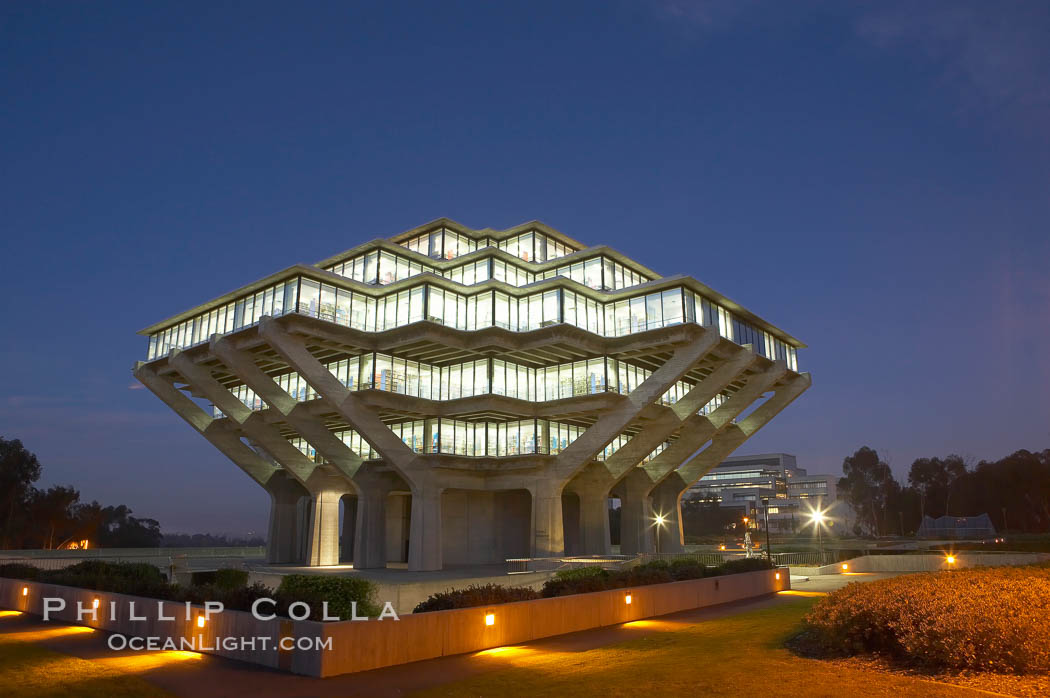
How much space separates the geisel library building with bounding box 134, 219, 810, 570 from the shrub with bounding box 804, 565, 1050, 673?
26.2 m

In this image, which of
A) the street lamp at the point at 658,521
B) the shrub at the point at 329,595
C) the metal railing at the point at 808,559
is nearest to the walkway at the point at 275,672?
the shrub at the point at 329,595

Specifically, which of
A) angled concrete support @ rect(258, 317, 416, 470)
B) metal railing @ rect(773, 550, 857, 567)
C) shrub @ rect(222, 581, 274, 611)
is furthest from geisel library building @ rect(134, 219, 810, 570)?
shrub @ rect(222, 581, 274, 611)

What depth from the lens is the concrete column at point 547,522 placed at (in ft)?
141

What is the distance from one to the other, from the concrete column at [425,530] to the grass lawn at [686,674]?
28.4 m

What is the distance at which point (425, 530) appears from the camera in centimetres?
4278

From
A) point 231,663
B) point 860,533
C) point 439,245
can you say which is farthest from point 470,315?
point 860,533

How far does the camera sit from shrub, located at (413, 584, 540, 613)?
15039 mm

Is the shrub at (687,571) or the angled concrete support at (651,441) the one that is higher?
the angled concrete support at (651,441)

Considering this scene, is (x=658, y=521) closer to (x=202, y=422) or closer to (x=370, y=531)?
(x=370, y=531)

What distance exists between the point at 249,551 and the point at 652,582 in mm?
51778

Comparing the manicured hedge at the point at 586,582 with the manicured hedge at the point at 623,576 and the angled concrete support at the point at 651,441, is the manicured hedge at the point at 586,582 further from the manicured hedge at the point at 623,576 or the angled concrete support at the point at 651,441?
the angled concrete support at the point at 651,441

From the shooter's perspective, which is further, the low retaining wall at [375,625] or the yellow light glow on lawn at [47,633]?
the yellow light glow on lawn at [47,633]

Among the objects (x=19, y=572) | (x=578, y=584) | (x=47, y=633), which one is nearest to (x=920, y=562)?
(x=578, y=584)

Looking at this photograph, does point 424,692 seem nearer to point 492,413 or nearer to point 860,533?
point 492,413
